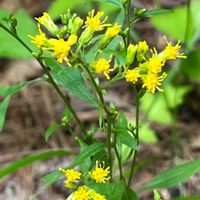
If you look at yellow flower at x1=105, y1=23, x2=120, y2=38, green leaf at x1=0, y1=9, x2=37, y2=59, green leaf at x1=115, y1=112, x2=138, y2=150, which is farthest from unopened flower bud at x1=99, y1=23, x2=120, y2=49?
green leaf at x1=0, y1=9, x2=37, y2=59

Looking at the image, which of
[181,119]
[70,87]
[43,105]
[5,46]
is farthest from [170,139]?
[70,87]

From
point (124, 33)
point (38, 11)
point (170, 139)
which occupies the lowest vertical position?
point (170, 139)

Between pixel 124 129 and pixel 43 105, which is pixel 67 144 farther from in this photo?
pixel 124 129

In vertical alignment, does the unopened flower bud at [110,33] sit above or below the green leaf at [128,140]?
above

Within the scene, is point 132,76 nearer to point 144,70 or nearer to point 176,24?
point 144,70

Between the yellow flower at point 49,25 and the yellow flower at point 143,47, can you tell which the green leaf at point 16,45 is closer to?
the yellow flower at point 49,25

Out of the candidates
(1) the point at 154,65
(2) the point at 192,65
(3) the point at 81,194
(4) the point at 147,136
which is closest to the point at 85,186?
(3) the point at 81,194

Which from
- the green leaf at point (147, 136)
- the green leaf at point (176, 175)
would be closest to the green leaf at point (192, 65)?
the green leaf at point (147, 136)
